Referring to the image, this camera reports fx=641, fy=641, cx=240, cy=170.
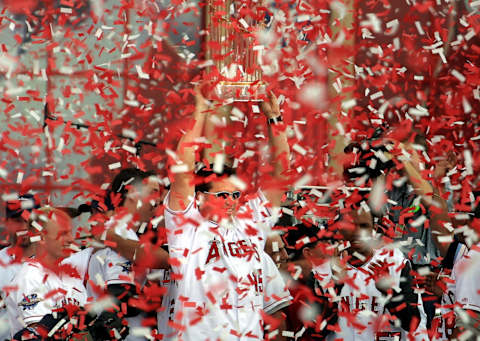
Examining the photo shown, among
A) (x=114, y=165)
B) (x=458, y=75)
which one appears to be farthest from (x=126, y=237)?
(x=458, y=75)

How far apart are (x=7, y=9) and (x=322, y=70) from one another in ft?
7.75

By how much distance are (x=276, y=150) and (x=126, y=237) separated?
0.80 meters

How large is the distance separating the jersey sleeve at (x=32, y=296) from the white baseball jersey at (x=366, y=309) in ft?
4.05

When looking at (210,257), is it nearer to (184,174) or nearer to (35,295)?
(184,174)

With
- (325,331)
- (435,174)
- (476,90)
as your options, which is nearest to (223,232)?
(325,331)

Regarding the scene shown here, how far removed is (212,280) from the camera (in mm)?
2568

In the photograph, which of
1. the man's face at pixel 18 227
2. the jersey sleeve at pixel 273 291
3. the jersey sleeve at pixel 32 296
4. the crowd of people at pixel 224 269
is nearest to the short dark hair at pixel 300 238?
the crowd of people at pixel 224 269

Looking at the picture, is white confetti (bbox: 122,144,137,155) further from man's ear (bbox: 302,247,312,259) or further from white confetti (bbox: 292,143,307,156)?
man's ear (bbox: 302,247,312,259)

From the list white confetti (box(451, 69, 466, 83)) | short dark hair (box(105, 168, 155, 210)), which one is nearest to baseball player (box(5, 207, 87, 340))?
short dark hair (box(105, 168, 155, 210))

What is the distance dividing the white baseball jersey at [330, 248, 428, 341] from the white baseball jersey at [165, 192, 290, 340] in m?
0.39

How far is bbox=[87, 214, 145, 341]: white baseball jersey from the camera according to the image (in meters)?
2.81

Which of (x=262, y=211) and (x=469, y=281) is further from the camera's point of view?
(x=262, y=211)

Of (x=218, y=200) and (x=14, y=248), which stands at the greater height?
(x=218, y=200)

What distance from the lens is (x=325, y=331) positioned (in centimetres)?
281
